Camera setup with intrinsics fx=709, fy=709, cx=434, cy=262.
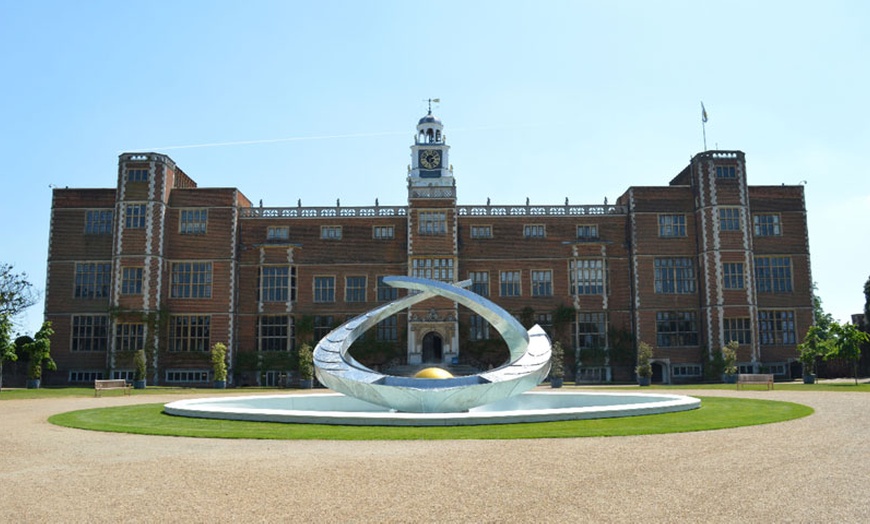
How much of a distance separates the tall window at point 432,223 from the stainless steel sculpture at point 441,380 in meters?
23.5

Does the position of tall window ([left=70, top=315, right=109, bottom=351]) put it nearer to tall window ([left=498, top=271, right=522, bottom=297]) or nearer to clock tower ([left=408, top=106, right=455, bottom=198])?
tall window ([left=498, top=271, right=522, bottom=297])

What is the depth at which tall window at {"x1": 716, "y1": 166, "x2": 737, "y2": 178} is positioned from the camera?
43.0 meters

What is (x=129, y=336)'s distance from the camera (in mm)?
41125

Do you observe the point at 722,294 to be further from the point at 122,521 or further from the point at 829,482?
the point at 122,521

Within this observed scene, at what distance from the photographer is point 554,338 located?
143 feet

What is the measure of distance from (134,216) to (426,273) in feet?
58.1

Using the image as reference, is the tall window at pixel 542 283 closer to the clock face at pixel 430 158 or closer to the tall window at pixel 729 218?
the tall window at pixel 729 218

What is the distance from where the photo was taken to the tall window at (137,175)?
4241cm

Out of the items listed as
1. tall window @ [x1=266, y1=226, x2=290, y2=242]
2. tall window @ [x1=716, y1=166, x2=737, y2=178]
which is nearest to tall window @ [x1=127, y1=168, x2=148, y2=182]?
tall window @ [x1=266, y1=226, x2=290, y2=242]

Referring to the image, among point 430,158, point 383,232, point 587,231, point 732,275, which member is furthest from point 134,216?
point 732,275

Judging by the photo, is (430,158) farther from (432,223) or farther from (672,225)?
(672,225)

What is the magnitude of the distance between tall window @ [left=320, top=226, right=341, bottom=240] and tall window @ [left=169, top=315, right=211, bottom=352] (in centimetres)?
855

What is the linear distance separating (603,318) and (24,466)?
3737cm

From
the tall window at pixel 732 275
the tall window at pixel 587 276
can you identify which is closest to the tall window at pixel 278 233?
the tall window at pixel 587 276
